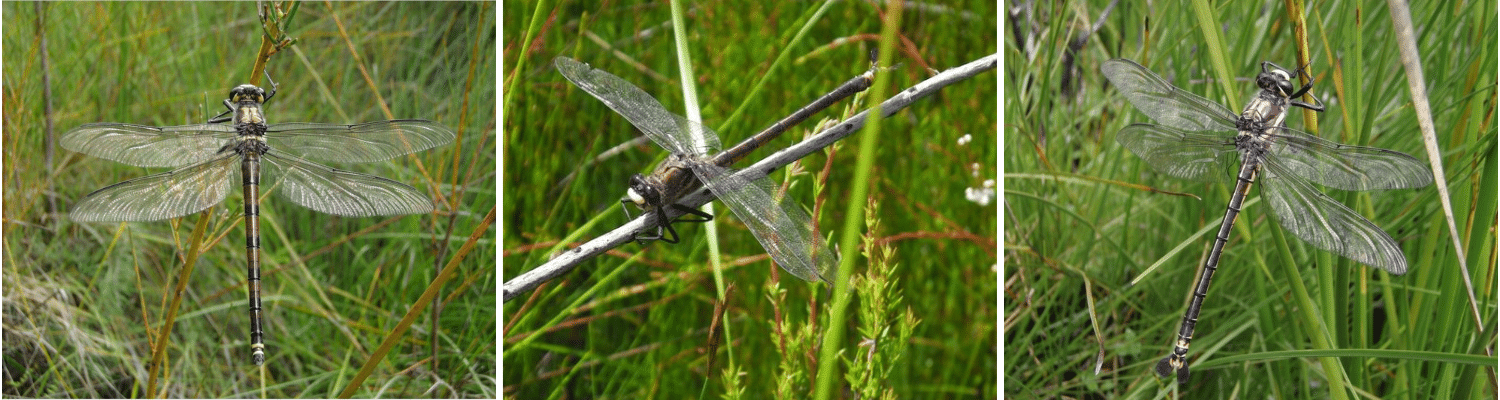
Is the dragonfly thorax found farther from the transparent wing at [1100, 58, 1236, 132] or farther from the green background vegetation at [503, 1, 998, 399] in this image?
the transparent wing at [1100, 58, 1236, 132]

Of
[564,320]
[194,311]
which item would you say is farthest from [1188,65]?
[194,311]

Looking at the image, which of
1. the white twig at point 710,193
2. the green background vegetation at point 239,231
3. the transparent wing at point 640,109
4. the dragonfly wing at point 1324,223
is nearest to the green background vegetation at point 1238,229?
the dragonfly wing at point 1324,223

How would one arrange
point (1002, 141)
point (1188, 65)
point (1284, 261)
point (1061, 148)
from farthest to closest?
point (1061, 148) → point (1002, 141) → point (1188, 65) → point (1284, 261)

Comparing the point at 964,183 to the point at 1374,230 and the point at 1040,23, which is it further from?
the point at 1374,230

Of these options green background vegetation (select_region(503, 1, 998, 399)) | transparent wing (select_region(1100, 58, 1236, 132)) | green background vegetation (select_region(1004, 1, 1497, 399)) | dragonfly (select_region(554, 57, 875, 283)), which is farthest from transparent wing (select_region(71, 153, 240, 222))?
transparent wing (select_region(1100, 58, 1236, 132))

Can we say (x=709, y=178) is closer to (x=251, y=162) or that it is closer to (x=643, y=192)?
(x=643, y=192)

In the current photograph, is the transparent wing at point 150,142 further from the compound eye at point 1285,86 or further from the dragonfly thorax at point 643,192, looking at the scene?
the compound eye at point 1285,86
